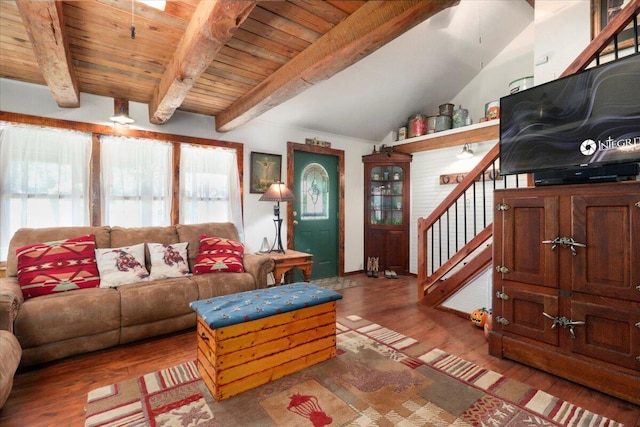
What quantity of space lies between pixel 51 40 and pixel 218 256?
2.05 metres

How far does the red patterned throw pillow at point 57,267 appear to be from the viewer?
2312 millimetres

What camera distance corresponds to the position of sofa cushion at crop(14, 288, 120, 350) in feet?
6.73

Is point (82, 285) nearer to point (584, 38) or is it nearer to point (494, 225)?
point (494, 225)

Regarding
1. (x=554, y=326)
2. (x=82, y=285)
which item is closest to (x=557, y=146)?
(x=554, y=326)

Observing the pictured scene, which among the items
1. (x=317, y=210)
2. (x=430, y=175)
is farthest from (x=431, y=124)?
(x=317, y=210)

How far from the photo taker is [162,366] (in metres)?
2.13

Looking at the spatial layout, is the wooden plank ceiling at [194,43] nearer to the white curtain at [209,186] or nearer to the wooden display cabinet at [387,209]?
the white curtain at [209,186]

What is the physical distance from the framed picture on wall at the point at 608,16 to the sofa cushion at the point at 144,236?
14.6ft

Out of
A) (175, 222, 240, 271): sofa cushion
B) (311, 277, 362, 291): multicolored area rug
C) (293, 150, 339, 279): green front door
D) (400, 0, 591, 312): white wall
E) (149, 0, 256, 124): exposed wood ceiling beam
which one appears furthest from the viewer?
(293, 150, 339, 279): green front door

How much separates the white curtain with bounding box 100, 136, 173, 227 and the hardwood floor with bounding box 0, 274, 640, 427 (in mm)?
1405

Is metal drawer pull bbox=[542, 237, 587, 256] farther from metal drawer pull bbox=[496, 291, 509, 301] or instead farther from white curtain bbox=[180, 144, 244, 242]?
white curtain bbox=[180, 144, 244, 242]

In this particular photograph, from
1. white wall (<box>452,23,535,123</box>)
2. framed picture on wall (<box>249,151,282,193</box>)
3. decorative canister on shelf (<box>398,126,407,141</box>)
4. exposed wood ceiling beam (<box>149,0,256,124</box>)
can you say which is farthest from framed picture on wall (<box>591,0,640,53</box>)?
framed picture on wall (<box>249,151,282,193</box>)

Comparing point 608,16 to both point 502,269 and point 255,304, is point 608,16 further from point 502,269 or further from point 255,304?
point 255,304

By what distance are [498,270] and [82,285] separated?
11.0 feet
